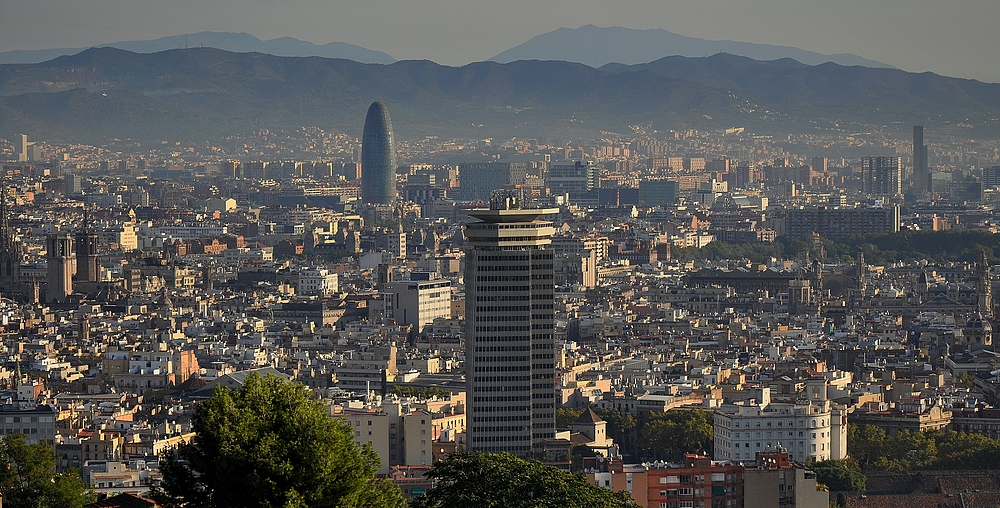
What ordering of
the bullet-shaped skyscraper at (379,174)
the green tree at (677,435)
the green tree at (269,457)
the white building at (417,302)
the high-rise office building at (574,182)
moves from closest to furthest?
the green tree at (269,457), the green tree at (677,435), the white building at (417,302), the high-rise office building at (574,182), the bullet-shaped skyscraper at (379,174)

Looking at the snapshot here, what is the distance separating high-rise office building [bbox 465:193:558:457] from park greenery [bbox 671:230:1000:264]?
78.4 metres

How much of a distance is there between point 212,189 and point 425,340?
394ft

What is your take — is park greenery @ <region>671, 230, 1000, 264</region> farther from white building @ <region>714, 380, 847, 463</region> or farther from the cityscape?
white building @ <region>714, 380, 847, 463</region>

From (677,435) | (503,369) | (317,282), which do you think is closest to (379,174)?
(317,282)

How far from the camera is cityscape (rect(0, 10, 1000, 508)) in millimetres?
23203

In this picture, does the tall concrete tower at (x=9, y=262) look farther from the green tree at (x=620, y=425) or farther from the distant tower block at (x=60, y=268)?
the green tree at (x=620, y=425)

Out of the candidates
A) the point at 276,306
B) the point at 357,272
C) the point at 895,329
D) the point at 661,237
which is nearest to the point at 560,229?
the point at 661,237

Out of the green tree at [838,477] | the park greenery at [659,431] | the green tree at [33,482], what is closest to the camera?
the green tree at [33,482]

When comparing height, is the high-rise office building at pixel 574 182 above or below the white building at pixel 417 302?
above

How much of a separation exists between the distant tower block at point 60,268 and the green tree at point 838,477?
2235 inches

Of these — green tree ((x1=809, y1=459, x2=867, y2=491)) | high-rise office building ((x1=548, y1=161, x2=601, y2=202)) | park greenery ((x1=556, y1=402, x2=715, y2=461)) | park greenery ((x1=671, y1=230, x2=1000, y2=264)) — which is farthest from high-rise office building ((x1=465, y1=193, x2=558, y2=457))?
high-rise office building ((x1=548, y1=161, x2=601, y2=202))

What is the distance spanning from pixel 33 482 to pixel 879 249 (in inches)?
4401

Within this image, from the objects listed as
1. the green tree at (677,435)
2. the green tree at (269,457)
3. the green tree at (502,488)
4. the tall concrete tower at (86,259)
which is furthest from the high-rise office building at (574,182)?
the green tree at (269,457)

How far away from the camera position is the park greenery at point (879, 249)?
5074 inches
